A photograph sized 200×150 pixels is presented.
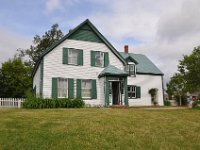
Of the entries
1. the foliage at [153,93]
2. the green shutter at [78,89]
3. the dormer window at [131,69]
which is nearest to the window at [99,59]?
the green shutter at [78,89]

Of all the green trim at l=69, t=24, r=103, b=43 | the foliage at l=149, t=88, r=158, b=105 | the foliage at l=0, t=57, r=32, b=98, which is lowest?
the foliage at l=149, t=88, r=158, b=105

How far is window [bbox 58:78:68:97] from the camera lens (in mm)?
23925

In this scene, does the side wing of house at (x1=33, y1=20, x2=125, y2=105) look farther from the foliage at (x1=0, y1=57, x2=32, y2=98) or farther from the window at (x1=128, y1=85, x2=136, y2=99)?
the foliage at (x1=0, y1=57, x2=32, y2=98)

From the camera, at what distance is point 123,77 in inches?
1019

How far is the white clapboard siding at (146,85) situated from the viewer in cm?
3278

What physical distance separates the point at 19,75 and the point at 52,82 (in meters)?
13.2

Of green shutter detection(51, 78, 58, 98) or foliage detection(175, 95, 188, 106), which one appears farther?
foliage detection(175, 95, 188, 106)

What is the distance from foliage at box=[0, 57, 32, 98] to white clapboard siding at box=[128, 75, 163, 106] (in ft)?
42.0

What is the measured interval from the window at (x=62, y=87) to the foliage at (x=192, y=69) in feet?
72.9

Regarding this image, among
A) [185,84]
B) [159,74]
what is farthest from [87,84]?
[185,84]

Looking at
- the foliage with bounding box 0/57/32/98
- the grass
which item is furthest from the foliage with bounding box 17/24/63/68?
the grass

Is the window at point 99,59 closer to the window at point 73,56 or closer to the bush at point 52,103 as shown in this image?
the window at point 73,56

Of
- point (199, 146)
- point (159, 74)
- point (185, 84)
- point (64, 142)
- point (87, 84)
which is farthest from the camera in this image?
point (185, 84)

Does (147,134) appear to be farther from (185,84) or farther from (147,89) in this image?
(185,84)
